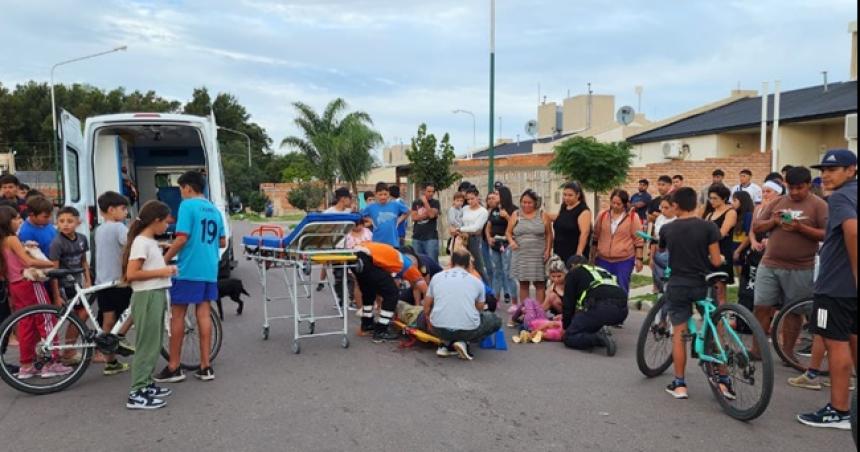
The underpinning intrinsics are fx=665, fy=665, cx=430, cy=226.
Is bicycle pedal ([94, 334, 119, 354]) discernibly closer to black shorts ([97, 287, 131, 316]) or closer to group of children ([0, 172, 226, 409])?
group of children ([0, 172, 226, 409])

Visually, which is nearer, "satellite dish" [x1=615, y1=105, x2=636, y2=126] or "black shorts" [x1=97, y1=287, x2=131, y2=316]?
"black shorts" [x1=97, y1=287, x2=131, y2=316]

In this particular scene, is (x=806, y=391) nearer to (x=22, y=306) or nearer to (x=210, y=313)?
(x=210, y=313)

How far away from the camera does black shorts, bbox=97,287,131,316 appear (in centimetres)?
644

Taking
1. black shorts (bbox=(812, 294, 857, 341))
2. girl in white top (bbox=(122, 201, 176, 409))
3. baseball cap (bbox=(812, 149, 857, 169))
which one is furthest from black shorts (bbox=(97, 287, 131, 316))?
baseball cap (bbox=(812, 149, 857, 169))

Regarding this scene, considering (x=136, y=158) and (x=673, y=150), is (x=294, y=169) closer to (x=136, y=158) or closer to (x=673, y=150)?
(x=673, y=150)

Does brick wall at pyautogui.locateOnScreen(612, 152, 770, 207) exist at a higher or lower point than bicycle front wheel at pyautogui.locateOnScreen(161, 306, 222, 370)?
higher

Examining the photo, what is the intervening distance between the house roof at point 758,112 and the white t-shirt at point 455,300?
16.4m

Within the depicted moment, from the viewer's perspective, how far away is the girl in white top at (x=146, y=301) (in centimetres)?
546

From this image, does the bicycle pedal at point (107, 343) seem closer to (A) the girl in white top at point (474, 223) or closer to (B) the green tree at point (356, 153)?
(A) the girl in white top at point (474, 223)

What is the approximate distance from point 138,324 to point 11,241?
1.70m

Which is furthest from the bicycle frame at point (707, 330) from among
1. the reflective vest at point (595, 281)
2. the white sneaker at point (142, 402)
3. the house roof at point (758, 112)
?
the house roof at point (758, 112)

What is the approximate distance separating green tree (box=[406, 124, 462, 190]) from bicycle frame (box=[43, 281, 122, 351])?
16754 millimetres

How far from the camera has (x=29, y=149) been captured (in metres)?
57.5

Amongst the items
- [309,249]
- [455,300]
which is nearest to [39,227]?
[309,249]
